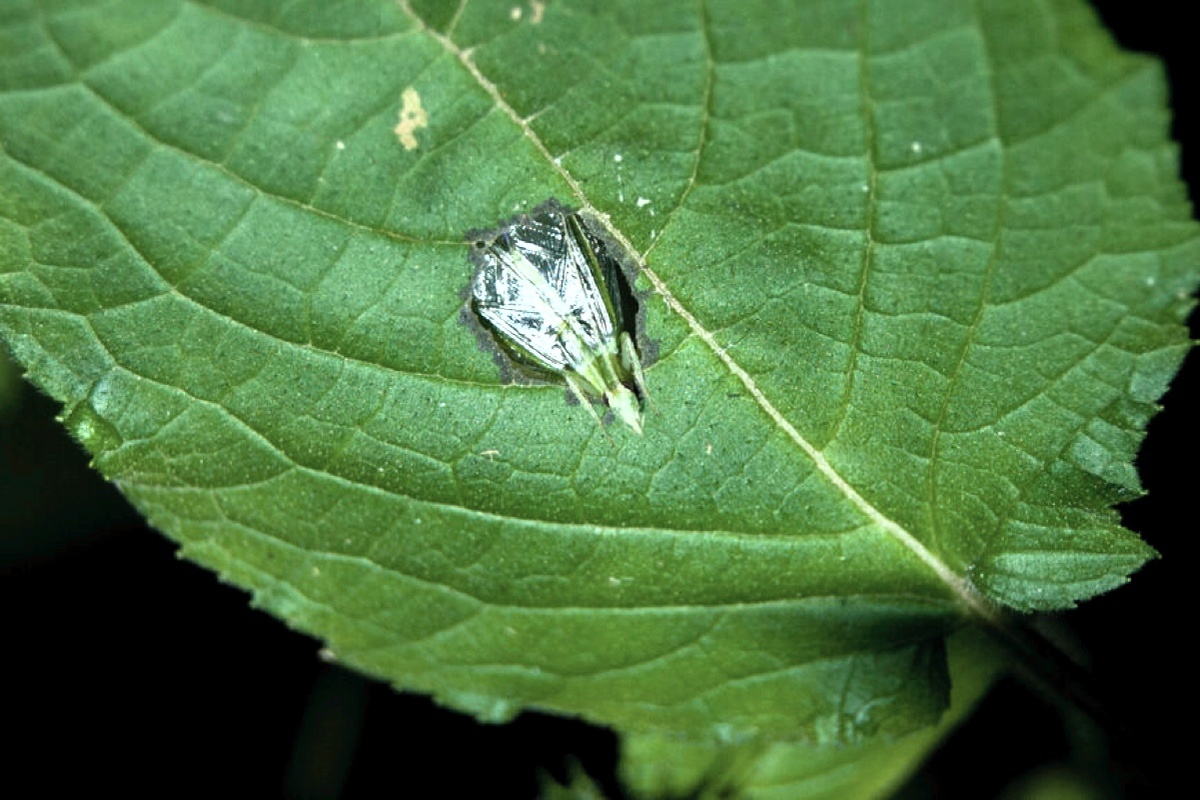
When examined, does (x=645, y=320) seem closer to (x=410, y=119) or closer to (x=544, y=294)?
(x=544, y=294)

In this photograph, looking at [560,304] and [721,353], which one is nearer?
[721,353]

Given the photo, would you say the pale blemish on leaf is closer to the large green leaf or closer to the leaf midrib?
the large green leaf

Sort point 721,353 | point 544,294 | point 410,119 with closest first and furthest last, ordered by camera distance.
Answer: point 410,119 → point 721,353 → point 544,294

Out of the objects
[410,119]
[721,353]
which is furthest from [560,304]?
[410,119]

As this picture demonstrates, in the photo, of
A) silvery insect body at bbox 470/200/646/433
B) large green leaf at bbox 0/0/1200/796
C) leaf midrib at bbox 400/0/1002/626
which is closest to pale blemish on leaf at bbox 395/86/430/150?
large green leaf at bbox 0/0/1200/796

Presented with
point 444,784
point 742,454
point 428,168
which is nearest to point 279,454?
point 428,168

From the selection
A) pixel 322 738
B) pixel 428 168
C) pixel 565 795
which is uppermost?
pixel 428 168

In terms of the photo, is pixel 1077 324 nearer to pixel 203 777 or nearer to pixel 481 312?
pixel 481 312
